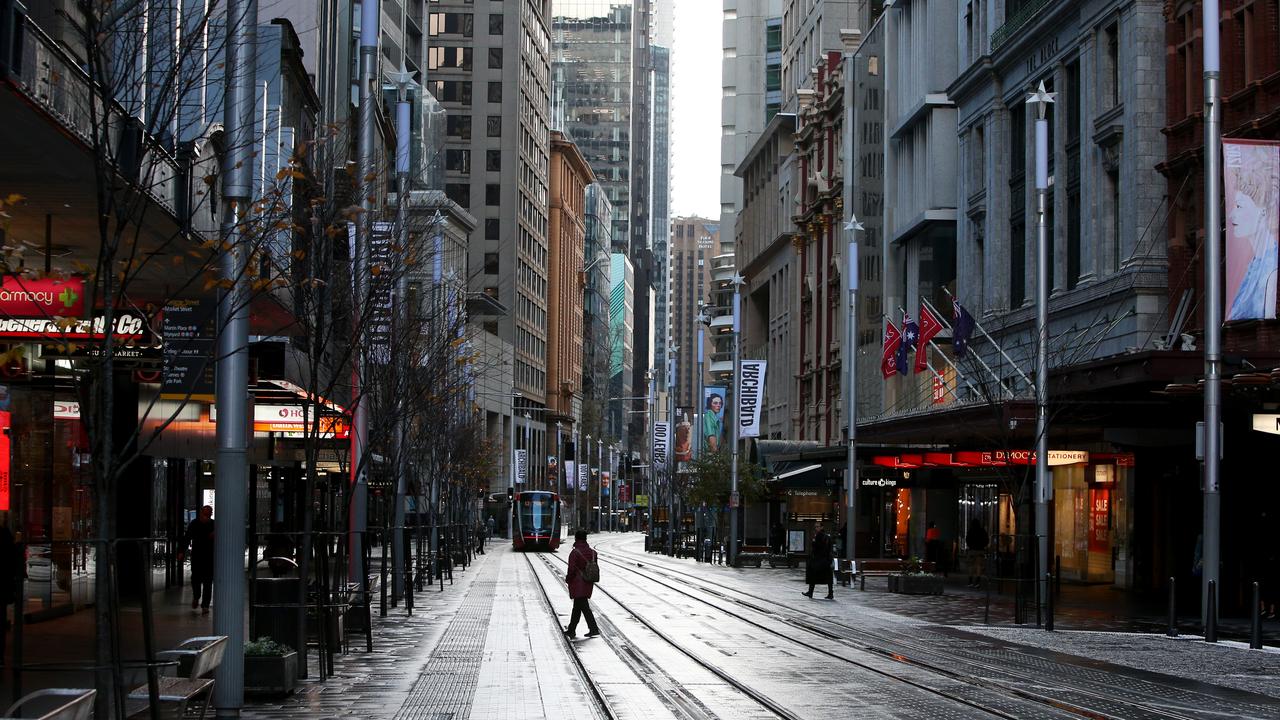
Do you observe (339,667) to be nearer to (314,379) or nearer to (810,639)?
(314,379)

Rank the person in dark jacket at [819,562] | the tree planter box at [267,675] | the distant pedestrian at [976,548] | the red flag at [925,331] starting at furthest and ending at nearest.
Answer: the distant pedestrian at [976,548] → the red flag at [925,331] → the person in dark jacket at [819,562] → the tree planter box at [267,675]

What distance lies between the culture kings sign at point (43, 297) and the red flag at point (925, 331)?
1299 inches

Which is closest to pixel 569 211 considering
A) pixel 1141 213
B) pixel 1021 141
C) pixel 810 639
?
pixel 1021 141

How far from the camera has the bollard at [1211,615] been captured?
26141 mm

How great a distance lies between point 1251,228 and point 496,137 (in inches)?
4981

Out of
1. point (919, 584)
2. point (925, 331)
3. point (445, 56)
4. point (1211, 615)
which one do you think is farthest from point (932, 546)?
point (445, 56)

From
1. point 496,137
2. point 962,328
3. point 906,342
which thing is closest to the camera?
point 962,328

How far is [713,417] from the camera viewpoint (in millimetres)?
82062

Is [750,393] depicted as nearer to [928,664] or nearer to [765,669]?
[928,664]

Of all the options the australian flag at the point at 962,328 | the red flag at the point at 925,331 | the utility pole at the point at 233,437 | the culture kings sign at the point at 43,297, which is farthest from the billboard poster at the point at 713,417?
the utility pole at the point at 233,437

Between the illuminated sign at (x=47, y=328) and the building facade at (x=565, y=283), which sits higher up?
the building facade at (x=565, y=283)

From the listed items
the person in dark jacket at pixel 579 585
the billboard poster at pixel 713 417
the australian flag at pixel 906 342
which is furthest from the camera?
the billboard poster at pixel 713 417

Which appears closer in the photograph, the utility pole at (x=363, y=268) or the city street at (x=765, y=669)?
the city street at (x=765, y=669)

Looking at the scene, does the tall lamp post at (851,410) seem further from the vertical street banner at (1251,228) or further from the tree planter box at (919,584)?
the vertical street banner at (1251,228)
